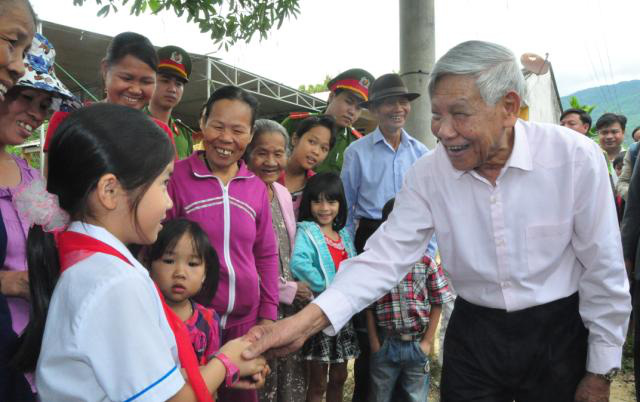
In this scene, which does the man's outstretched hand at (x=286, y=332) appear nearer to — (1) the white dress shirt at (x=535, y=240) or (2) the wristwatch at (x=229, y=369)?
(1) the white dress shirt at (x=535, y=240)

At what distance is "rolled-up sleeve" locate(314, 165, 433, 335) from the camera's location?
89.2 inches

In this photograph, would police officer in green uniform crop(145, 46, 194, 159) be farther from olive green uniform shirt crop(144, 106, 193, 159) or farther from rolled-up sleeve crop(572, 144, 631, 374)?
rolled-up sleeve crop(572, 144, 631, 374)

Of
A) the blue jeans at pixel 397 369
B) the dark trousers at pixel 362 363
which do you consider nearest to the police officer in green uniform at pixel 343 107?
the dark trousers at pixel 362 363

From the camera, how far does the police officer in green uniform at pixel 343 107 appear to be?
444 cm

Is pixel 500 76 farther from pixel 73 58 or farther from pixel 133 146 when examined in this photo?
pixel 73 58

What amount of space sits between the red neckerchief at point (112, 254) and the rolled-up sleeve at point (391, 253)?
788 mm

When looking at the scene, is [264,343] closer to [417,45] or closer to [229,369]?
[229,369]

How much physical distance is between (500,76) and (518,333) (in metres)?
1.06

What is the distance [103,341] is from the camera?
1279 mm

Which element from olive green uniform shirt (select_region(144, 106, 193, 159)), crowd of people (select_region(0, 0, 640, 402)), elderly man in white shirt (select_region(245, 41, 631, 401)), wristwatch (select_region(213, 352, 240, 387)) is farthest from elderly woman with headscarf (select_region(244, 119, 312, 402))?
wristwatch (select_region(213, 352, 240, 387))

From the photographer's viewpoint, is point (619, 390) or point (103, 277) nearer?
point (103, 277)

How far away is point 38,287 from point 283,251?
1952 mm

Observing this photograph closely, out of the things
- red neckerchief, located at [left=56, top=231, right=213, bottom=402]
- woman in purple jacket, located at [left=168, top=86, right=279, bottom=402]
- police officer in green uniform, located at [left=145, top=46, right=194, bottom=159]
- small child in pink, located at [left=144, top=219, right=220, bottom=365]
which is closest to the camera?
red neckerchief, located at [left=56, top=231, right=213, bottom=402]

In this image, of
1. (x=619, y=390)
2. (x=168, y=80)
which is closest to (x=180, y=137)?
(x=168, y=80)
